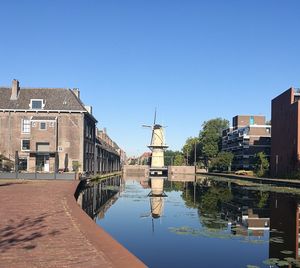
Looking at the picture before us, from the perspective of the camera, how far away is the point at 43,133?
5844 centimetres

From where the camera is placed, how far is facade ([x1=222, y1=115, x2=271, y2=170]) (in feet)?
387

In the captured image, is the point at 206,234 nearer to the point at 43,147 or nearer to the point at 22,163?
the point at 43,147

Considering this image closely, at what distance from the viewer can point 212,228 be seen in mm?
17922

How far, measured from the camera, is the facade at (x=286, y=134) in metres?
72.6

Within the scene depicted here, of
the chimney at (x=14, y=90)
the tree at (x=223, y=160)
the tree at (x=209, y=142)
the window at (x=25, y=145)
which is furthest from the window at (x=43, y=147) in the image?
the tree at (x=209, y=142)

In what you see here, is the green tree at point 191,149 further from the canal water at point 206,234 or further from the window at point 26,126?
the canal water at point 206,234

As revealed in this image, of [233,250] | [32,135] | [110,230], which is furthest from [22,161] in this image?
[233,250]

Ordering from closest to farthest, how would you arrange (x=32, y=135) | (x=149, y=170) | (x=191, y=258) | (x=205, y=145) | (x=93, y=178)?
1. (x=191, y=258)
2. (x=93, y=178)
3. (x=32, y=135)
4. (x=149, y=170)
5. (x=205, y=145)

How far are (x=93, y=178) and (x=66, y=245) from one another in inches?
1772

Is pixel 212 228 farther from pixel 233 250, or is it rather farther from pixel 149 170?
pixel 149 170

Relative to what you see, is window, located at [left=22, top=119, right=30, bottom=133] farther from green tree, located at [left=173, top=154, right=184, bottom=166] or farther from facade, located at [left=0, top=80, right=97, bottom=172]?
green tree, located at [left=173, top=154, right=184, bottom=166]

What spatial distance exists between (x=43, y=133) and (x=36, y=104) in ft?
15.9

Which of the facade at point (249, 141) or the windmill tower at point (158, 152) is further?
the facade at point (249, 141)

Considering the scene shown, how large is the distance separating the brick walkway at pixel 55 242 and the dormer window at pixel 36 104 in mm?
44983
